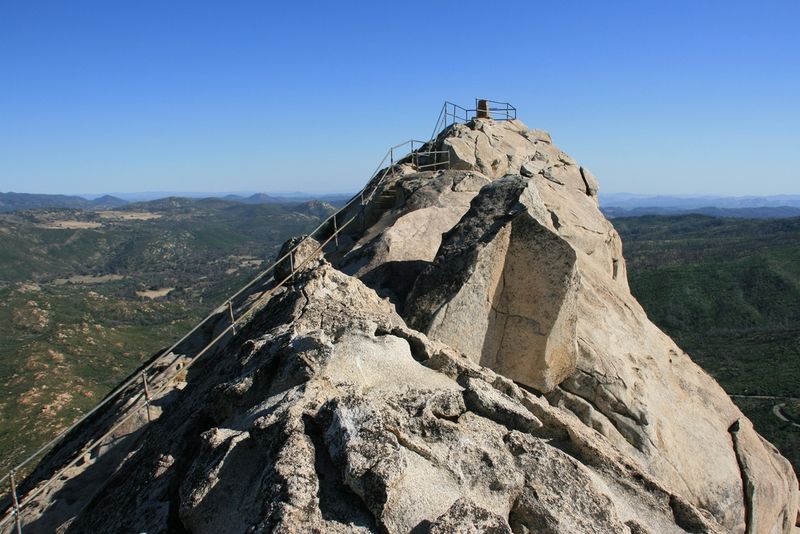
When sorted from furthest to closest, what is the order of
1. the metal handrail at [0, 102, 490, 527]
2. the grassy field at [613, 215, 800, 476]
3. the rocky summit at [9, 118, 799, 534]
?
the grassy field at [613, 215, 800, 476], the metal handrail at [0, 102, 490, 527], the rocky summit at [9, 118, 799, 534]

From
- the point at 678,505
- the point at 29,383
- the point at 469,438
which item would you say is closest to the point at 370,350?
the point at 469,438

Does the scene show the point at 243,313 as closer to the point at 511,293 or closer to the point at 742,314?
the point at 511,293

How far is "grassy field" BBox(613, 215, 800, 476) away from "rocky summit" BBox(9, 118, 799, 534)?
153 feet

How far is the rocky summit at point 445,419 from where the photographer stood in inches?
285

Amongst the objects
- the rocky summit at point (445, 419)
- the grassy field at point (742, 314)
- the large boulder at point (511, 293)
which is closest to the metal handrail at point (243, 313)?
the rocky summit at point (445, 419)

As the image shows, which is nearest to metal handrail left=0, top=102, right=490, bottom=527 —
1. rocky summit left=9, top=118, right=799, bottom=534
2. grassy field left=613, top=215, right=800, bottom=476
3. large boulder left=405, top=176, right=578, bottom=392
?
rocky summit left=9, top=118, right=799, bottom=534

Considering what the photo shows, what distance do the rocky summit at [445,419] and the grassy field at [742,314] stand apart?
4672 centimetres

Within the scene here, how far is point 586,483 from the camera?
836 cm

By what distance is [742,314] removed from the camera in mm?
112812

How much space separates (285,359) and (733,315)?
12562cm

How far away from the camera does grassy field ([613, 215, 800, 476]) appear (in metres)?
71.7

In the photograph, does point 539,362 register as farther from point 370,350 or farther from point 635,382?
point 370,350

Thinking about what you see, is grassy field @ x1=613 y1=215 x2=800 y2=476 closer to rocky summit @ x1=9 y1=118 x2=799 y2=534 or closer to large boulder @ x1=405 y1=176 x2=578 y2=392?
rocky summit @ x1=9 y1=118 x2=799 y2=534

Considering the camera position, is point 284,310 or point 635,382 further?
point 635,382
